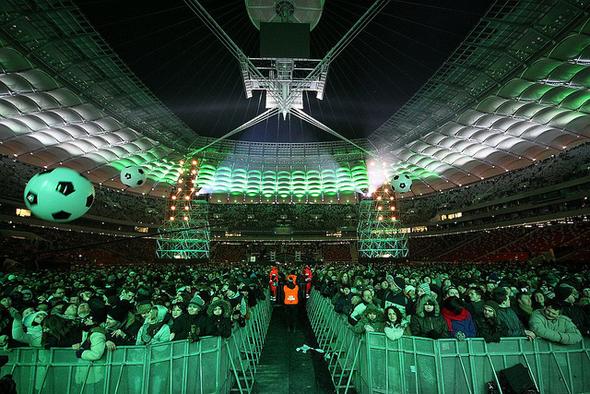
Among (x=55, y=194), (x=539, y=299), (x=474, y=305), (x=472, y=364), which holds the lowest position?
(x=472, y=364)

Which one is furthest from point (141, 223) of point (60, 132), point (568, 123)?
point (568, 123)

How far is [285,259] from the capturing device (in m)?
50.0

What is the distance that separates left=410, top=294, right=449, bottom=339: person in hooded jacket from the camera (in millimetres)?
5543

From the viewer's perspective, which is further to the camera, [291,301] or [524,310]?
[291,301]

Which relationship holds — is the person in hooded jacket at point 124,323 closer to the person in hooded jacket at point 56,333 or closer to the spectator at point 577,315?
the person in hooded jacket at point 56,333

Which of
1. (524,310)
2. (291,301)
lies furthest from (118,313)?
(524,310)

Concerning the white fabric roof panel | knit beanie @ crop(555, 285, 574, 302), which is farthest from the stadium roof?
knit beanie @ crop(555, 285, 574, 302)

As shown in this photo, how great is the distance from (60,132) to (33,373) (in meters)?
35.7

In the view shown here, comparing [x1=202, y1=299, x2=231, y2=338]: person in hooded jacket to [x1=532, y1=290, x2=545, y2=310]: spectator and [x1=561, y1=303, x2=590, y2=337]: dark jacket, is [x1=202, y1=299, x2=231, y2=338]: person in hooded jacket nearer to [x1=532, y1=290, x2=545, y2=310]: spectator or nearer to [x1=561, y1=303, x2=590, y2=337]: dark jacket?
[x1=532, y1=290, x2=545, y2=310]: spectator

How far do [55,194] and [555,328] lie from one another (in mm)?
8247

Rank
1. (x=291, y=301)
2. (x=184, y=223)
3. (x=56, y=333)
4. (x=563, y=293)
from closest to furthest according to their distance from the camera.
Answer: (x=56, y=333)
(x=563, y=293)
(x=291, y=301)
(x=184, y=223)

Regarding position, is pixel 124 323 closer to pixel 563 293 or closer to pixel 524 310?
pixel 524 310

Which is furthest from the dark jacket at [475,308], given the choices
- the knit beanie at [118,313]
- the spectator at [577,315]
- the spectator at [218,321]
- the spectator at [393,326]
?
the knit beanie at [118,313]

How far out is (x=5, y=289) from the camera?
1029 centimetres
